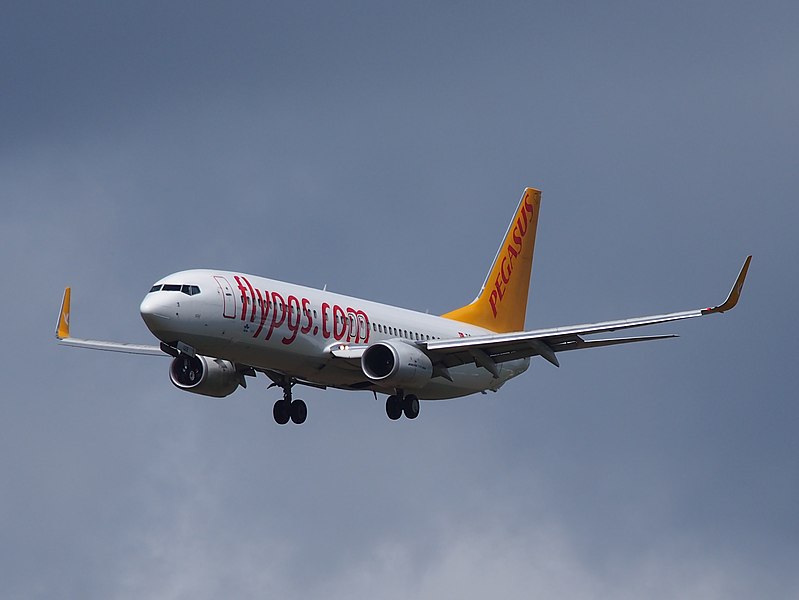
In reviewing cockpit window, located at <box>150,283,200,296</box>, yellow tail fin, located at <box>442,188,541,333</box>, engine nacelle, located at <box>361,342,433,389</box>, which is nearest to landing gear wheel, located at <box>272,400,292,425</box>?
engine nacelle, located at <box>361,342,433,389</box>

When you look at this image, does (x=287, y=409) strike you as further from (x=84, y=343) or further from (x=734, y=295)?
(x=734, y=295)

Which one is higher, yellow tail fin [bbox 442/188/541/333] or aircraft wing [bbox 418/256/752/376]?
yellow tail fin [bbox 442/188/541/333]

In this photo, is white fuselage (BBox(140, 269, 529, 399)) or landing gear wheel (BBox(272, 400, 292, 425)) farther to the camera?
landing gear wheel (BBox(272, 400, 292, 425))

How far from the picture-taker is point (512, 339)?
56.0 m

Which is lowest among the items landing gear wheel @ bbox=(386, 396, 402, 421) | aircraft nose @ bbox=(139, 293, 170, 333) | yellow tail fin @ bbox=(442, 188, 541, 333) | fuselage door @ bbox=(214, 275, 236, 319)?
landing gear wheel @ bbox=(386, 396, 402, 421)

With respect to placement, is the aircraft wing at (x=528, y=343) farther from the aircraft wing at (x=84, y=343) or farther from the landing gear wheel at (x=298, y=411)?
the aircraft wing at (x=84, y=343)

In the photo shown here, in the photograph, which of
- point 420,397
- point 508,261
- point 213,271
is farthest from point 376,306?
point 508,261

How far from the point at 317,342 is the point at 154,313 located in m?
6.84

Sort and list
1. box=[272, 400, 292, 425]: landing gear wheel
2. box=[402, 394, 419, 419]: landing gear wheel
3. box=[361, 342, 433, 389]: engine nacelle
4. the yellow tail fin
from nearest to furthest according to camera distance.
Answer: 1. box=[361, 342, 433, 389]: engine nacelle
2. box=[402, 394, 419, 419]: landing gear wheel
3. box=[272, 400, 292, 425]: landing gear wheel
4. the yellow tail fin

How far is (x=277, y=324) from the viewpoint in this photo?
53562 mm

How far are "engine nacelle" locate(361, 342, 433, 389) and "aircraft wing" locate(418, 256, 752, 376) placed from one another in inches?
45.3

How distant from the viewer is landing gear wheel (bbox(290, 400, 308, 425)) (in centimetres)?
6022

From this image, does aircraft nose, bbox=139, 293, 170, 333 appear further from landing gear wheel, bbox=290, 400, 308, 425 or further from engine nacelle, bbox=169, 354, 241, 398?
landing gear wheel, bbox=290, 400, 308, 425

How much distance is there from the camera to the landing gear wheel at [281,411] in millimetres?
60125
